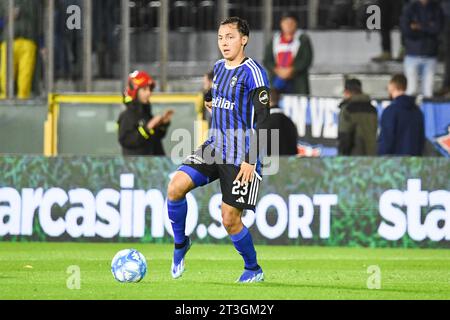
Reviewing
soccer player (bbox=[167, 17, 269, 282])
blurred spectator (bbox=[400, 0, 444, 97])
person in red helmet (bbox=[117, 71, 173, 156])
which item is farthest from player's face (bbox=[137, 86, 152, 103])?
soccer player (bbox=[167, 17, 269, 282])

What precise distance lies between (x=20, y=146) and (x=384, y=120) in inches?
225

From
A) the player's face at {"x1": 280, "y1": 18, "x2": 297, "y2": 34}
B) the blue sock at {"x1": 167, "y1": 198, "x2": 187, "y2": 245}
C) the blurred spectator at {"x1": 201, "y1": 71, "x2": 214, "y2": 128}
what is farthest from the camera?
the player's face at {"x1": 280, "y1": 18, "x2": 297, "y2": 34}

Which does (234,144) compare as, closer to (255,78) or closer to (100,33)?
(255,78)

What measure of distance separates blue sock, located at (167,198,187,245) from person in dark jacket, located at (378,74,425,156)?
21.0 ft

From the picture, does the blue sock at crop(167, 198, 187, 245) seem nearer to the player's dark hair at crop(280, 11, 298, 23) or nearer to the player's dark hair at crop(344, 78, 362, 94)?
the player's dark hair at crop(344, 78, 362, 94)

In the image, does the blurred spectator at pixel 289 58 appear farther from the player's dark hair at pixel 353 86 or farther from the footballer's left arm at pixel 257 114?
the footballer's left arm at pixel 257 114

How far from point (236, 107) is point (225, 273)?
192 centimetres

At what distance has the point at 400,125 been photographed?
17.6m

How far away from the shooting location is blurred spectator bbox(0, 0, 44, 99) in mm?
19984

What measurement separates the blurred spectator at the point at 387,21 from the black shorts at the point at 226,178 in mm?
10002

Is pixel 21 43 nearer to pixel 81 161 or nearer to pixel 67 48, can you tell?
pixel 67 48

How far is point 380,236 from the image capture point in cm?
1598

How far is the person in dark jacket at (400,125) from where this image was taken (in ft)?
57.5
